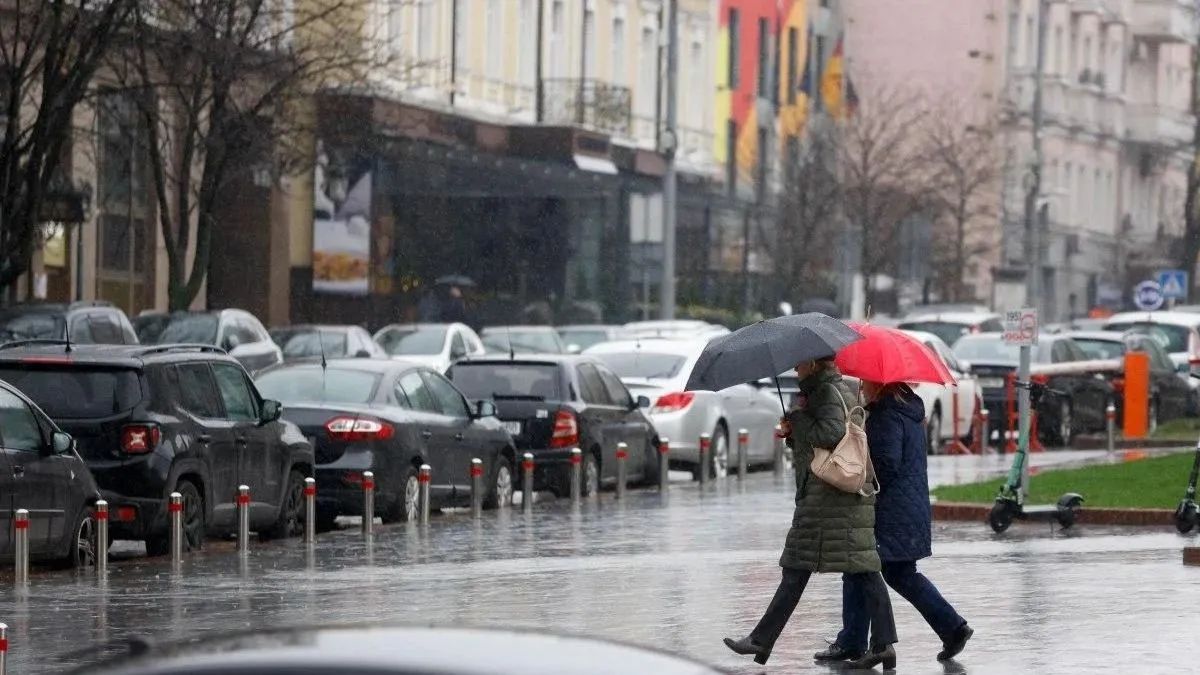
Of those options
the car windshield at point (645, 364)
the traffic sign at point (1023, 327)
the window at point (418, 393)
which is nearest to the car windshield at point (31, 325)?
the window at point (418, 393)

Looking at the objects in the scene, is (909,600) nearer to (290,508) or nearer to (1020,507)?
(1020,507)

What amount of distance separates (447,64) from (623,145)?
7.60 metres

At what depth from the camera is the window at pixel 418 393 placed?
2291 centimetres

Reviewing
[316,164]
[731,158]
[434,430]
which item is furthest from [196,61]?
[731,158]

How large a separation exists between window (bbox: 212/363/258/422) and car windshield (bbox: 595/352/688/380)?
1052cm

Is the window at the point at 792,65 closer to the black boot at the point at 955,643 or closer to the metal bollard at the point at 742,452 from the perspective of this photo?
the metal bollard at the point at 742,452

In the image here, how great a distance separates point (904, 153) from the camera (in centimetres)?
7006

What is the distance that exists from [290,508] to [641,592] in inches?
209

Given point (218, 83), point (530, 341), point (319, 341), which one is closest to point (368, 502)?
point (319, 341)

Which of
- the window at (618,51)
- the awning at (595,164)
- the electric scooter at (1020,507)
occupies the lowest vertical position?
the electric scooter at (1020,507)

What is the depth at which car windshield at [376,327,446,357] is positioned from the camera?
117ft

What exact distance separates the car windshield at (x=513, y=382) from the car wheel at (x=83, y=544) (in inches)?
327

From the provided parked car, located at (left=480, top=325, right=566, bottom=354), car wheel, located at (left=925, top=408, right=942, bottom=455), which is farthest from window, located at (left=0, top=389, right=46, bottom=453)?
car wheel, located at (left=925, top=408, right=942, bottom=455)

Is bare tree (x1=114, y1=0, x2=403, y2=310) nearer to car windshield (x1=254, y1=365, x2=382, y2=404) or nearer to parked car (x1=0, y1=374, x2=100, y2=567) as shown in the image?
car windshield (x1=254, y1=365, x2=382, y2=404)
